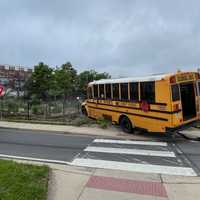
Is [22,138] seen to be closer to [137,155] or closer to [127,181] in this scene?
[137,155]

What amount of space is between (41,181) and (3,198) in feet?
3.81

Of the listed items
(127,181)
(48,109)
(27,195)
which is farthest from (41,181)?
(48,109)

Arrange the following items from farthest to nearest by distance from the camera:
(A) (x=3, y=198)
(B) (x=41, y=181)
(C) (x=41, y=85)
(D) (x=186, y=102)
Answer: (C) (x=41, y=85) < (D) (x=186, y=102) < (B) (x=41, y=181) < (A) (x=3, y=198)

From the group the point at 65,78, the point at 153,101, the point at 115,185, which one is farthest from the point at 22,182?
the point at 65,78

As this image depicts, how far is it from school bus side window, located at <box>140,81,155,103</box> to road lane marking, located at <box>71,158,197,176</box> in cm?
420

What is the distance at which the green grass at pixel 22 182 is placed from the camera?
5355 millimetres

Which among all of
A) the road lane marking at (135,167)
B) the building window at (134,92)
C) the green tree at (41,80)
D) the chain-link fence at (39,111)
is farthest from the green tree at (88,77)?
the road lane marking at (135,167)

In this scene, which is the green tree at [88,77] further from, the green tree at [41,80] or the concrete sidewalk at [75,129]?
the concrete sidewalk at [75,129]

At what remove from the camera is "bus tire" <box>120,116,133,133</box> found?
43.8 ft

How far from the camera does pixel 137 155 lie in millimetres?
9336

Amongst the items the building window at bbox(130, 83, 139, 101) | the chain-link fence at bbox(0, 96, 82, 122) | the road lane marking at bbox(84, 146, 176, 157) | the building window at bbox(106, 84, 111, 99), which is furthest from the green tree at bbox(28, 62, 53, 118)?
the road lane marking at bbox(84, 146, 176, 157)

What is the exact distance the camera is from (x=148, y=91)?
11984 mm

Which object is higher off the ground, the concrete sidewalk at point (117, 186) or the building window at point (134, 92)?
the building window at point (134, 92)

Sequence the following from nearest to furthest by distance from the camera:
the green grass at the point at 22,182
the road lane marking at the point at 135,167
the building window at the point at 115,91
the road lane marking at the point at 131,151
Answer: the green grass at the point at 22,182
the road lane marking at the point at 135,167
the road lane marking at the point at 131,151
the building window at the point at 115,91
